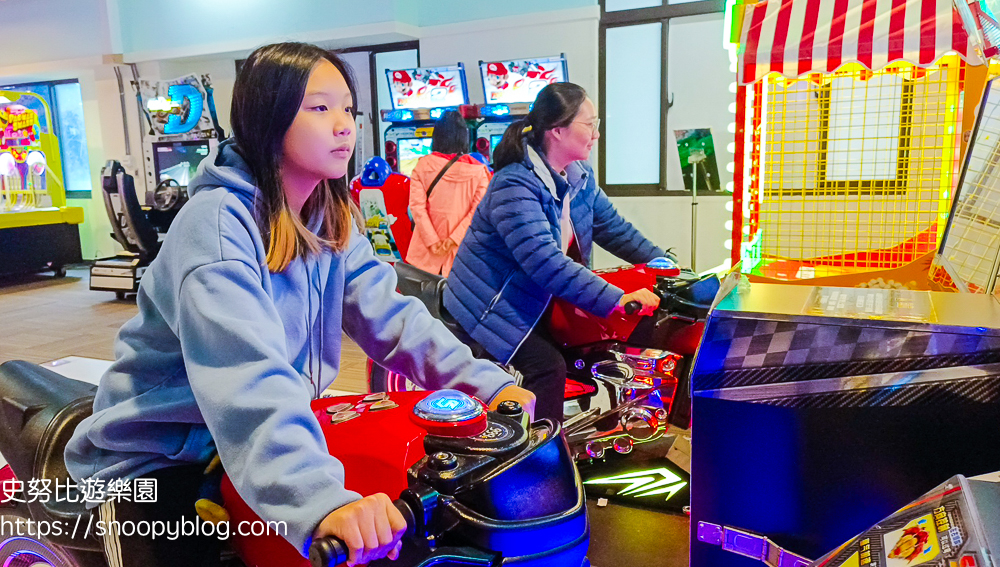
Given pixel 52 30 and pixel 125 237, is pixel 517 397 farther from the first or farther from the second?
pixel 52 30

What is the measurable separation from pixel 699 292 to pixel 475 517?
1.59 metres

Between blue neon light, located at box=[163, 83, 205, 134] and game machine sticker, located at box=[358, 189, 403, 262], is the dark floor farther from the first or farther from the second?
blue neon light, located at box=[163, 83, 205, 134]

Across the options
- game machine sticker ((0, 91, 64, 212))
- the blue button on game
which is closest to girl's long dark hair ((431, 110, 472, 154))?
the blue button on game

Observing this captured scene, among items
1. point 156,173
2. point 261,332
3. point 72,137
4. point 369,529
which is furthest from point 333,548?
point 72,137

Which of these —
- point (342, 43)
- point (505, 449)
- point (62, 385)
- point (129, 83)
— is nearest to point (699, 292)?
point (505, 449)

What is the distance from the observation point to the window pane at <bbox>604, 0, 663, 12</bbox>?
22.2 ft

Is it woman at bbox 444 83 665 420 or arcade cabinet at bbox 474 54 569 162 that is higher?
arcade cabinet at bbox 474 54 569 162

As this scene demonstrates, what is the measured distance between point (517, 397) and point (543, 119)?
5.12 feet

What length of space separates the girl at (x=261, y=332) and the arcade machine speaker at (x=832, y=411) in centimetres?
36

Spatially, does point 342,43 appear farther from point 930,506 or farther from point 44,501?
point 930,506

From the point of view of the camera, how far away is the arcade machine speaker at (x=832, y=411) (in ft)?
3.05

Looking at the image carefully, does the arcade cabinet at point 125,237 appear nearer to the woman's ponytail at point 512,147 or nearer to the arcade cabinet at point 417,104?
the arcade cabinet at point 417,104

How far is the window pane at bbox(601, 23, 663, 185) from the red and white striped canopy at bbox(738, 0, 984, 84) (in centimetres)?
518

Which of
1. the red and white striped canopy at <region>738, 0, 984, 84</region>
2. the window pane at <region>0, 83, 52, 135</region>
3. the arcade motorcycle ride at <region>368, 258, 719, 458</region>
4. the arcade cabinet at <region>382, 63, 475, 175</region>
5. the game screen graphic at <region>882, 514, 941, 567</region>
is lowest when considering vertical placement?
the arcade motorcycle ride at <region>368, 258, 719, 458</region>
